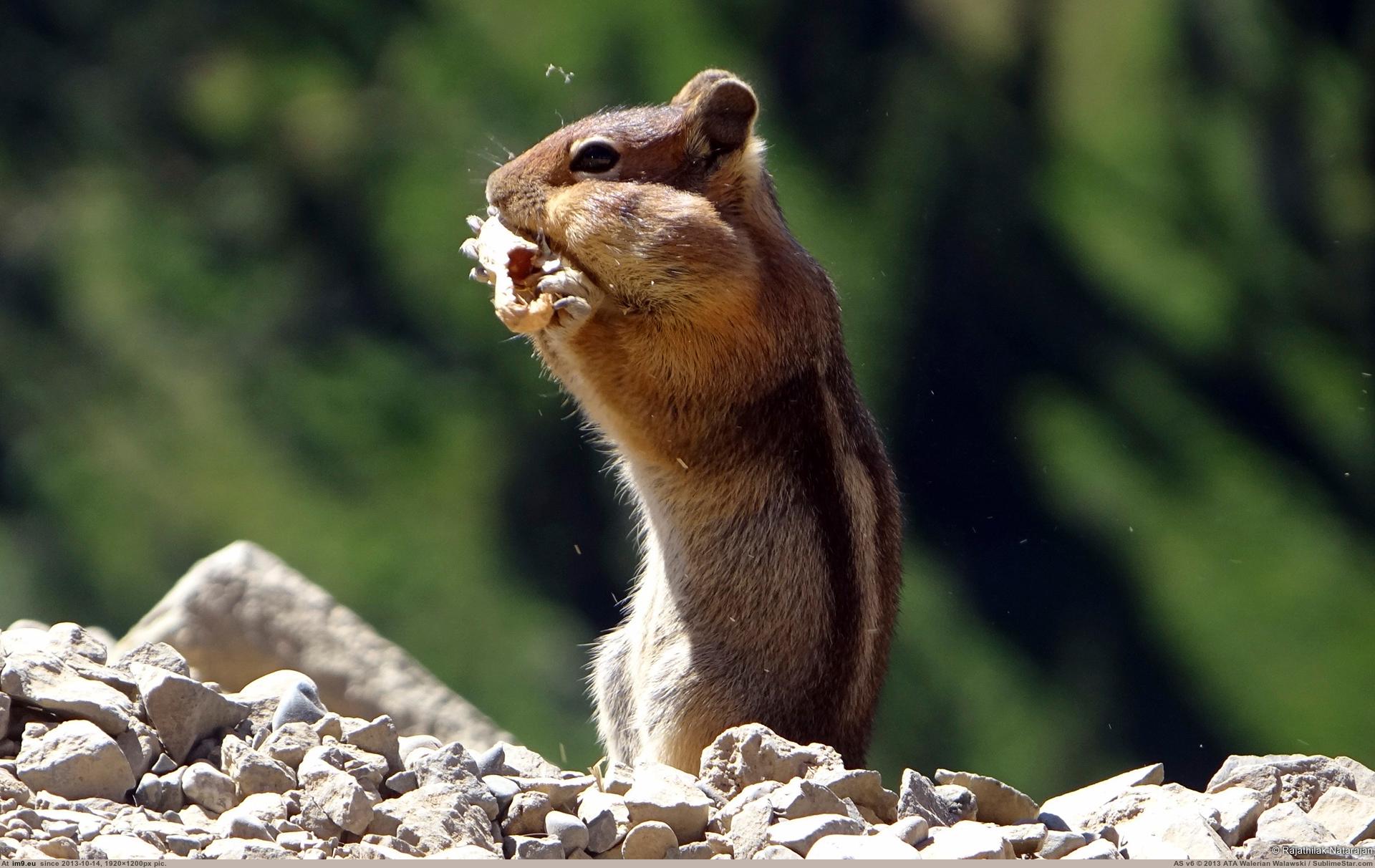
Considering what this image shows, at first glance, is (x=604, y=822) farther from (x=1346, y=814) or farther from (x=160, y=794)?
(x=1346, y=814)

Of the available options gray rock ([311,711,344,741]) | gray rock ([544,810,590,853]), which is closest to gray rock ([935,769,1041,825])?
gray rock ([544,810,590,853])

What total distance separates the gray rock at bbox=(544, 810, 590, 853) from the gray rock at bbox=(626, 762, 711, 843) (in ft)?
0.27

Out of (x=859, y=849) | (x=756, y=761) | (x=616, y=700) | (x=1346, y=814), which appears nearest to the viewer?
(x=859, y=849)

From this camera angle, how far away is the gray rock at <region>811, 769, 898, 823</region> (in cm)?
269

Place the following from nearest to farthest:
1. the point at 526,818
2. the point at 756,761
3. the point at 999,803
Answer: the point at 526,818 → the point at 756,761 → the point at 999,803

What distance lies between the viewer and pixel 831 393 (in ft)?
12.5

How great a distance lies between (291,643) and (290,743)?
2744 millimetres

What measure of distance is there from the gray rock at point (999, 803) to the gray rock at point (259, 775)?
51.3 inches

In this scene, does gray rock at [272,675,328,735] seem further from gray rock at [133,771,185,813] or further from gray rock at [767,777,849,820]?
gray rock at [767,777,849,820]

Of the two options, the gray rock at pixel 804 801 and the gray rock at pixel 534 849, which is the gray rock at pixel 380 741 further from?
the gray rock at pixel 804 801

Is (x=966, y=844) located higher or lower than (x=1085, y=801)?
lower

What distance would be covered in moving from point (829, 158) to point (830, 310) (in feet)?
8.13

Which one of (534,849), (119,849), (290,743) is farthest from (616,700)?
(119,849)

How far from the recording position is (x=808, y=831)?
237cm
